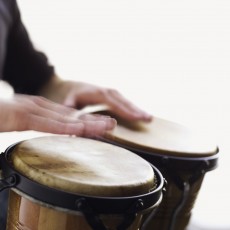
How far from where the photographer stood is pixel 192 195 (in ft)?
4.03

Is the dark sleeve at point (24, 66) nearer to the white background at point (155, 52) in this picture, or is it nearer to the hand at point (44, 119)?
the hand at point (44, 119)

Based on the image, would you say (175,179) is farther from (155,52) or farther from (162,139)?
(155,52)

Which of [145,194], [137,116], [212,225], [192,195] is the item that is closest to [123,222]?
[145,194]

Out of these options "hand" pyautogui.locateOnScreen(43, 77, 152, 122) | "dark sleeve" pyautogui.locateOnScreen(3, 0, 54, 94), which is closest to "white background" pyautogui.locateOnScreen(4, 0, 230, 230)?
"dark sleeve" pyautogui.locateOnScreen(3, 0, 54, 94)

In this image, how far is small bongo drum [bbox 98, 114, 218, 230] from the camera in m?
1.15

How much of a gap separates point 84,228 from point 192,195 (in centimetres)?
49

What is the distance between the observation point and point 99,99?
145 cm

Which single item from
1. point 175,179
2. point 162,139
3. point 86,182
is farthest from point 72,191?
point 162,139

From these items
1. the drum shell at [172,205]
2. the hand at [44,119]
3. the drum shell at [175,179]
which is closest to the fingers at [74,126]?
the hand at [44,119]

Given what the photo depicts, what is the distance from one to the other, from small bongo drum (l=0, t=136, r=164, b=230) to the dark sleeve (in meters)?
0.72

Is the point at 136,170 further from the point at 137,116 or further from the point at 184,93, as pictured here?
the point at 184,93

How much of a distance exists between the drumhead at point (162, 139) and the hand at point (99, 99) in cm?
3

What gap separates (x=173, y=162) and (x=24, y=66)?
0.80 meters

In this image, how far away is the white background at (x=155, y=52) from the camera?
2525 millimetres
